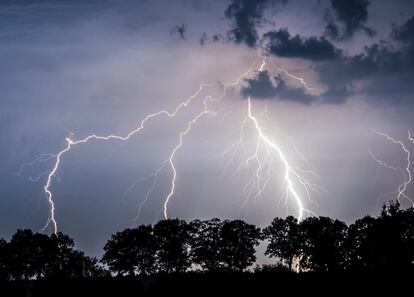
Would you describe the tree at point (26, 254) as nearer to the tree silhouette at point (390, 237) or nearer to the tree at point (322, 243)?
the tree at point (322, 243)

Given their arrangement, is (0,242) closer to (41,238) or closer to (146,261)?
(41,238)

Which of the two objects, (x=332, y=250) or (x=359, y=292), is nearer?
(x=359, y=292)

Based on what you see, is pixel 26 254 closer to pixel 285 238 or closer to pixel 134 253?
pixel 134 253

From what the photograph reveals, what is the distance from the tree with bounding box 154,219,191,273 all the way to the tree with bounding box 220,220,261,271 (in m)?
5.51

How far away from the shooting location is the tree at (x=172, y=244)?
6775 cm

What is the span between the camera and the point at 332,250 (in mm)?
57562

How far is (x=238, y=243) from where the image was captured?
6638cm

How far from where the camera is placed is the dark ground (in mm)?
18188

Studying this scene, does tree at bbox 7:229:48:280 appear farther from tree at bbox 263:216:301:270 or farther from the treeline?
tree at bbox 263:216:301:270

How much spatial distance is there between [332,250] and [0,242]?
Answer: 162 ft

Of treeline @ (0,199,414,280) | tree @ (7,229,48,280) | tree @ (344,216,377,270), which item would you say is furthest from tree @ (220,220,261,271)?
tree @ (7,229,48,280)

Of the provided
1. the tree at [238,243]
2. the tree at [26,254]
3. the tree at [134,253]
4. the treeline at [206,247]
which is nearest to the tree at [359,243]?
the treeline at [206,247]

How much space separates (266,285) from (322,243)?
1646 inches

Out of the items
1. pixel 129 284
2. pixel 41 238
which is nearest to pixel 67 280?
pixel 129 284
